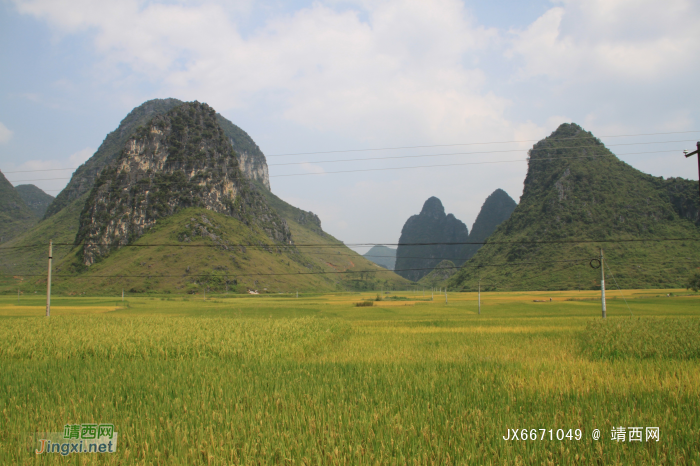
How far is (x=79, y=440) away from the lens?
457cm

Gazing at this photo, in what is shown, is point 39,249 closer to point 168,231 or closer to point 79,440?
point 168,231

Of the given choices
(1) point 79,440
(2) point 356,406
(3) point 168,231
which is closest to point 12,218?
(3) point 168,231

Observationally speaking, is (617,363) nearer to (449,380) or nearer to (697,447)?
(449,380)

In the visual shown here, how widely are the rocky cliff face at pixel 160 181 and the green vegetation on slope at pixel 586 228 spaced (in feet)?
284

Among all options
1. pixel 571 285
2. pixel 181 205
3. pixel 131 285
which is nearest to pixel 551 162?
pixel 571 285

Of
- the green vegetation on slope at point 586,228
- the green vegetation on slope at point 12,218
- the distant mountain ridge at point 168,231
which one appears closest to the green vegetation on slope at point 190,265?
the distant mountain ridge at point 168,231

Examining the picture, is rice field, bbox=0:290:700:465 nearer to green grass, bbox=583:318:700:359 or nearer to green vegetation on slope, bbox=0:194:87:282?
green grass, bbox=583:318:700:359

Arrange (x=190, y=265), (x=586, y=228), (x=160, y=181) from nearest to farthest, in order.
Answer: (x=190, y=265), (x=586, y=228), (x=160, y=181)

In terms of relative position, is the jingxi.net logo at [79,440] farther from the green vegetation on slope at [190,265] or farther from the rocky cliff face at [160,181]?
the rocky cliff face at [160,181]

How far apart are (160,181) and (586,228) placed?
12613 centimetres

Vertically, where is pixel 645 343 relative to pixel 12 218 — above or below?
below

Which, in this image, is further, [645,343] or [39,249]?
[39,249]

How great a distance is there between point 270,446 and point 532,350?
11.5 meters

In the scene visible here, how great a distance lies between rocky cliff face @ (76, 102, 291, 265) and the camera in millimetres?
106938
